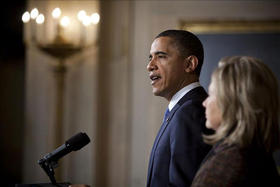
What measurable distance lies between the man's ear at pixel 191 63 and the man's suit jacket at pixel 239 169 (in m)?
0.89

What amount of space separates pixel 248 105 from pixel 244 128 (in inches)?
2.9

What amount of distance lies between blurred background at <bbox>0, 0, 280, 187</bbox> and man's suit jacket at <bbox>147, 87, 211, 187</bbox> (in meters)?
2.45

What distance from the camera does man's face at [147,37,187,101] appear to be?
2.18 meters

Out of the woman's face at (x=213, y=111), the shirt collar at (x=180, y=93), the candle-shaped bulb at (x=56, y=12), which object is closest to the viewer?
the woman's face at (x=213, y=111)

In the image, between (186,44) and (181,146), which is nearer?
(181,146)

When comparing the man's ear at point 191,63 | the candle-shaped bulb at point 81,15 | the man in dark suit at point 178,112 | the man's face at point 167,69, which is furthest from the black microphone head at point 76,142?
the candle-shaped bulb at point 81,15

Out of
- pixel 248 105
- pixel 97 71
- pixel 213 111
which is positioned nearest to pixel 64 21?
pixel 97 71

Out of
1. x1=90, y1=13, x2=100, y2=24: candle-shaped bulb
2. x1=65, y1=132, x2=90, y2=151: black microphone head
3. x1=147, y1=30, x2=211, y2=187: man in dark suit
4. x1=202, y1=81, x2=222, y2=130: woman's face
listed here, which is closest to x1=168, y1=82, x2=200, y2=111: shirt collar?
x1=147, y1=30, x2=211, y2=187: man in dark suit

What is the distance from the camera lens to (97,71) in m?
4.50

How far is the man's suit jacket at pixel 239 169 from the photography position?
1.29 meters

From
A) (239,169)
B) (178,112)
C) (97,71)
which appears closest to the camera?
(239,169)

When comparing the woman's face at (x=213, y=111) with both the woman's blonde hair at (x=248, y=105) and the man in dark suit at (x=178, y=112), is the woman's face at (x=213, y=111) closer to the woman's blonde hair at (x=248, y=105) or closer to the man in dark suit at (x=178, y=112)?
the woman's blonde hair at (x=248, y=105)

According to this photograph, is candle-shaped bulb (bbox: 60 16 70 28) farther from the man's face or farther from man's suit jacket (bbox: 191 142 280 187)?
man's suit jacket (bbox: 191 142 280 187)

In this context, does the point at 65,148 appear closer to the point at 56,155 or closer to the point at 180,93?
the point at 56,155
